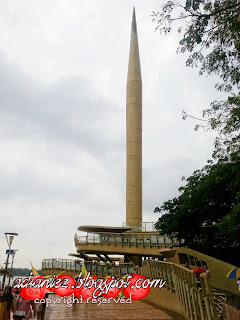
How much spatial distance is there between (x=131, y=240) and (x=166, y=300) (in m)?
20.9

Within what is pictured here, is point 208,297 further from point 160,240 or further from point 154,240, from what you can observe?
point 154,240

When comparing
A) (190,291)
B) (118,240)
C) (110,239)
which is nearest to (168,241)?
(118,240)

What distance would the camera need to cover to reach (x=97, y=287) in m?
13.6

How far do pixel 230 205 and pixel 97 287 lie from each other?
11.1 meters

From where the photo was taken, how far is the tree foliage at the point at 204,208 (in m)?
19.5

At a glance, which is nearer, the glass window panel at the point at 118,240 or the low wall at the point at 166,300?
the low wall at the point at 166,300

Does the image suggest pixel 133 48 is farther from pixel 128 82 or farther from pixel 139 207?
pixel 139 207

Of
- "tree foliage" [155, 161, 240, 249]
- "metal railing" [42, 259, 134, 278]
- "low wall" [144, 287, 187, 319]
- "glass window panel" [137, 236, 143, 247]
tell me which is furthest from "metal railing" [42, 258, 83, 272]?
"low wall" [144, 287, 187, 319]

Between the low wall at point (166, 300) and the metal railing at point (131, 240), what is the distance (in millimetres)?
13850

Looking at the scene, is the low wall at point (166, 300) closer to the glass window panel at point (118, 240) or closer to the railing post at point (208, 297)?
the railing post at point (208, 297)

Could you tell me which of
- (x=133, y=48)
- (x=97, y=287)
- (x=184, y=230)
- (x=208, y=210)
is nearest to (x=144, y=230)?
(x=184, y=230)

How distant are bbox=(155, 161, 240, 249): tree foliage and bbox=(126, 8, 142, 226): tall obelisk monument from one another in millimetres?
19181

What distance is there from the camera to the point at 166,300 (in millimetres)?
12898

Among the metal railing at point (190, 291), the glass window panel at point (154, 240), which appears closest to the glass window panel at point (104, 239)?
the glass window panel at point (154, 240)
